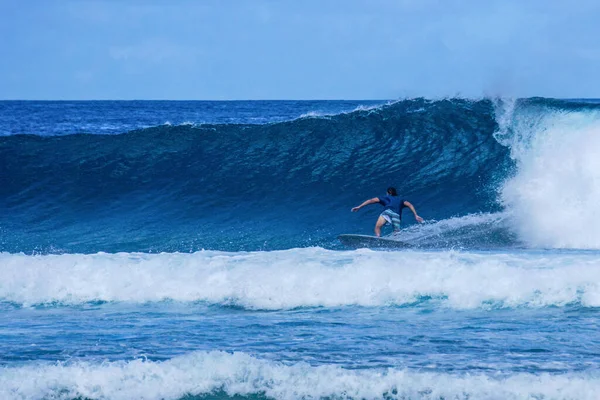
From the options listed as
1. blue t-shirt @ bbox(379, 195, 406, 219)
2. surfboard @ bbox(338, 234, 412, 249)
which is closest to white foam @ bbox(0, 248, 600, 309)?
surfboard @ bbox(338, 234, 412, 249)

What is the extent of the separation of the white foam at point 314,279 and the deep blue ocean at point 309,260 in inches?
1.1

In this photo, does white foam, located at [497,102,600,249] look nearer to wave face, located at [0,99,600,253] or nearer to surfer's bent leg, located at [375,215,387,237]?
wave face, located at [0,99,600,253]

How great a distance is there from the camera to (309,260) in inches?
383

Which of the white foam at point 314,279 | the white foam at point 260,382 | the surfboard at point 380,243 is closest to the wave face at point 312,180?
the surfboard at point 380,243

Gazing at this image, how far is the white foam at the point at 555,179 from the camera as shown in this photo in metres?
12.8

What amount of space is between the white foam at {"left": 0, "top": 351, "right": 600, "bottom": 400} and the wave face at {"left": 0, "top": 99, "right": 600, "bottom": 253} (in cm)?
705

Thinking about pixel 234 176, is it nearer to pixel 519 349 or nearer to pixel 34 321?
pixel 34 321

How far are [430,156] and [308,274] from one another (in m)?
9.63

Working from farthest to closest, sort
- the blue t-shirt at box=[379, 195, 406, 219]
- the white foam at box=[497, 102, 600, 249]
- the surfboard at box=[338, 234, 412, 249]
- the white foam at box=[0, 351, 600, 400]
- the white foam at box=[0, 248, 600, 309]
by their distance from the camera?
the blue t-shirt at box=[379, 195, 406, 219] → the white foam at box=[497, 102, 600, 249] → the surfboard at box=[338, 234, 412, 249] → the white foam at box=[0, 248, 600, 309] → the white foam at box=[0, 351, 600, 400]

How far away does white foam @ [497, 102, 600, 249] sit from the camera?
41.8 ft

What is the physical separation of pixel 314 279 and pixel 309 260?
2.39 ft

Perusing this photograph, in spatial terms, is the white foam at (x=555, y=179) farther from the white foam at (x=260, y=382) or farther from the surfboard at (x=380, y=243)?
the white foam at (x=260, y=382)

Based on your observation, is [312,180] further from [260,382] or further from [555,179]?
[260,382]

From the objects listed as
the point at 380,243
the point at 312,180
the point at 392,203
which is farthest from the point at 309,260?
the point at 312,180
